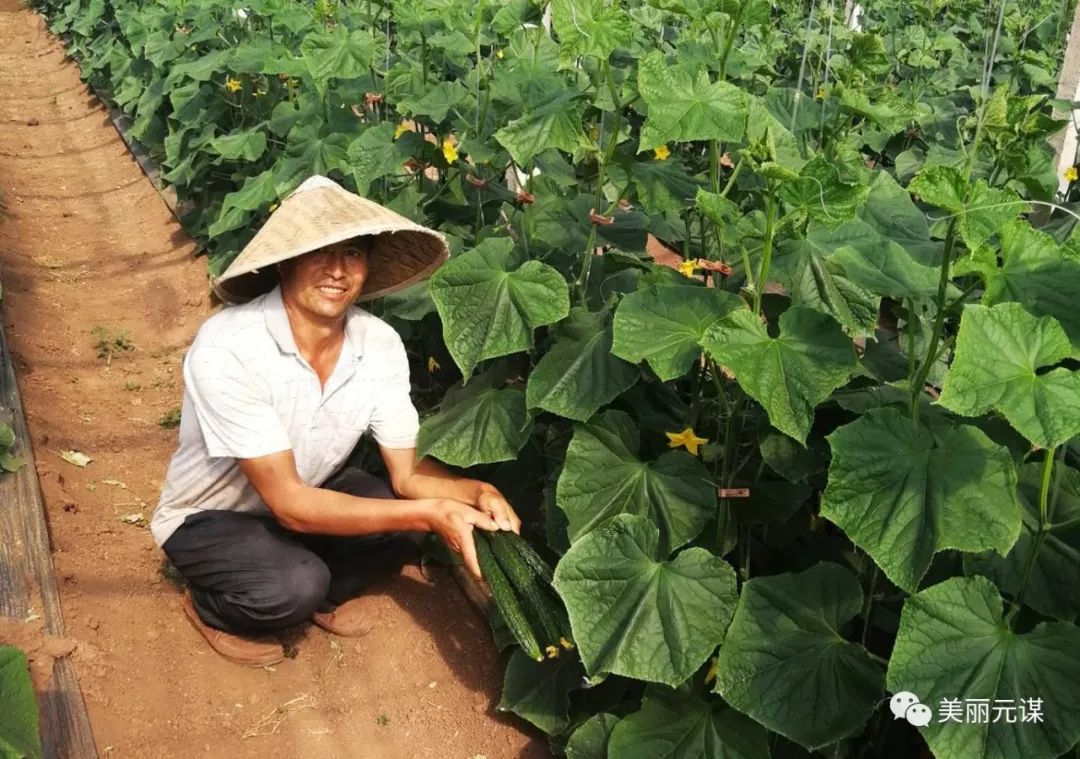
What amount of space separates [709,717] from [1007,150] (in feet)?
4.72

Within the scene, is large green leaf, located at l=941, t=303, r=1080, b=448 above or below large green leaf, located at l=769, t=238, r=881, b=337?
above

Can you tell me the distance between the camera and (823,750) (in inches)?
101

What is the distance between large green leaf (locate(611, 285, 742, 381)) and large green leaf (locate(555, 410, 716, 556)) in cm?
31

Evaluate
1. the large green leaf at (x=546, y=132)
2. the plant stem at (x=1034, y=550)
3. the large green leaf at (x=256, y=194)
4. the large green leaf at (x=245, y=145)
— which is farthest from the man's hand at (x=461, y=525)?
the large green leaf at (x=245, y=145)

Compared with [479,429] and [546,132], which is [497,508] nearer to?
[479,429]

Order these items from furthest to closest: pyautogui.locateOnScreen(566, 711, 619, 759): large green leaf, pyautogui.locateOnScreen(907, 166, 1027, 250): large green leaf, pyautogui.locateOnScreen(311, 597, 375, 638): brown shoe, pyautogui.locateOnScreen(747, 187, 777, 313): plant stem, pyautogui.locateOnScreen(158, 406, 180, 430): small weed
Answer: pyautogui.locateOnScreen(158, 406, 180, 430): small weed < pyautogui.locateOnScreen(311, 597, 375, 638): brown shoe < pyautogui.locateOnScreen(566, 711, 619, 759): large green leaf < pyautogui.locateOnScreen(747, 187, 777, 313): plant stem < pyautogui.locateOnScreen(907, 166, 1027, 250): large green leaf

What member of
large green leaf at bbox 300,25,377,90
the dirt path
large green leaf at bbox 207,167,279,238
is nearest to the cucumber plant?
large green leaf at bbox 300,25,377,90

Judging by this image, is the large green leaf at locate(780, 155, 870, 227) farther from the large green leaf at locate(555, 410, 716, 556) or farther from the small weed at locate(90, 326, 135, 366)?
the small weed at locate(90, 326, 135, 366)

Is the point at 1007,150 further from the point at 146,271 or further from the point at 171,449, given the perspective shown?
the point at 146,271

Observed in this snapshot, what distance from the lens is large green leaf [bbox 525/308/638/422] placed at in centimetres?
279

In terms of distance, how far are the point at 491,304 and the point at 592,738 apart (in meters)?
1.12

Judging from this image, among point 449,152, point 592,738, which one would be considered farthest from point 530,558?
point 449,152

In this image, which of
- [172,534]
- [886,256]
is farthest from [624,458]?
[172,534]

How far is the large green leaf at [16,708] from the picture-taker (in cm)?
183
